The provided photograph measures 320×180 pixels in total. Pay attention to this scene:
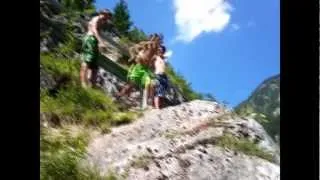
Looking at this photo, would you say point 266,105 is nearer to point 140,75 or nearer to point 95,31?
point 140,75

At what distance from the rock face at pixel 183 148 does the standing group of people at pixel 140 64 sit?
0.06m

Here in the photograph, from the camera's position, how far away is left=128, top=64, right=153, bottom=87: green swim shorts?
171 centimetres

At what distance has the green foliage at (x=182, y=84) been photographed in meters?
1.69

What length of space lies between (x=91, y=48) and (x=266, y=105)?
0.47 m

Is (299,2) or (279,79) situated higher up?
(299,2)

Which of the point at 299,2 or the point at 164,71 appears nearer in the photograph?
the point at 299,2

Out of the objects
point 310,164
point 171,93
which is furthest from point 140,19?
point 310,164

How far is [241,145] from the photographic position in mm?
1694

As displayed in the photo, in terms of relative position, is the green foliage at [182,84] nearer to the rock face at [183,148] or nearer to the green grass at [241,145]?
the rock face at [183,148]

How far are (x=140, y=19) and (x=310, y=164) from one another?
556mm

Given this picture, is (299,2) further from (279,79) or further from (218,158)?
(218,158)

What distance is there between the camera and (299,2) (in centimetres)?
160

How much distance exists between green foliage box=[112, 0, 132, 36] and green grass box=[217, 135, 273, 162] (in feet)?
1.21

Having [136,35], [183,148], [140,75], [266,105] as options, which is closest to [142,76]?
Answer: [140,75]
